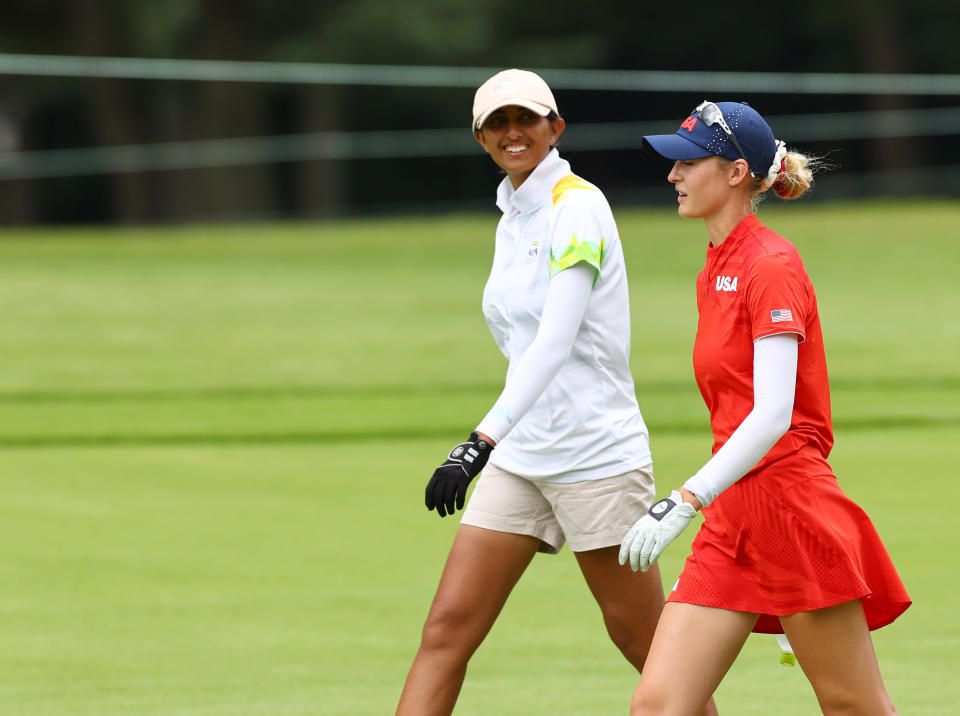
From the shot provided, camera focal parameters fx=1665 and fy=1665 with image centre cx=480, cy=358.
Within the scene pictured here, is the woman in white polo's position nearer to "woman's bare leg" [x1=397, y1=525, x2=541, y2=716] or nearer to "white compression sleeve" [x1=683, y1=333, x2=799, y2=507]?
"woman's bare leg" [x1=397, y1=525, x2=541, y2=716]

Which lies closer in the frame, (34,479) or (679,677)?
(679,677)

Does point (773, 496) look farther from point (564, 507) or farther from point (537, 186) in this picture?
point (537, 186)

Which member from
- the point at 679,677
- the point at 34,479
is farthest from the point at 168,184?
the point at 679,677

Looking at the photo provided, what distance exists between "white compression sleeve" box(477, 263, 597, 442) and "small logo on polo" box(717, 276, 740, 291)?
52 cm

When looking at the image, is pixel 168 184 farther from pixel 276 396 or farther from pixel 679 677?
pixel 679 677

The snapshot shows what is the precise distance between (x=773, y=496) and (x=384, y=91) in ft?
130

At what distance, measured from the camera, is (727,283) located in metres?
3.75

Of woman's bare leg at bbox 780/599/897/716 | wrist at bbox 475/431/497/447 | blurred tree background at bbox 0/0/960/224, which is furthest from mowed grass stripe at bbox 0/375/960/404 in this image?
blurred tree background at bbox 0/0/960/224

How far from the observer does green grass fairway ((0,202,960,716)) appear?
5.47 meters

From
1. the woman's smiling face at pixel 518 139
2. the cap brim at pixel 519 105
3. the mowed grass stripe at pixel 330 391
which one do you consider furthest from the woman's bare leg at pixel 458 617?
the mowed grass stripe at pixel 330 391

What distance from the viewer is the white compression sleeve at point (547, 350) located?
163 inches

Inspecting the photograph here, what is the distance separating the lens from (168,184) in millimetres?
42250

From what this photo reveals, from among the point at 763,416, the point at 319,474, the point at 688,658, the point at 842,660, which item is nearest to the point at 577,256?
the point at 763,416

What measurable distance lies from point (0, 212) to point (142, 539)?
127 ft
